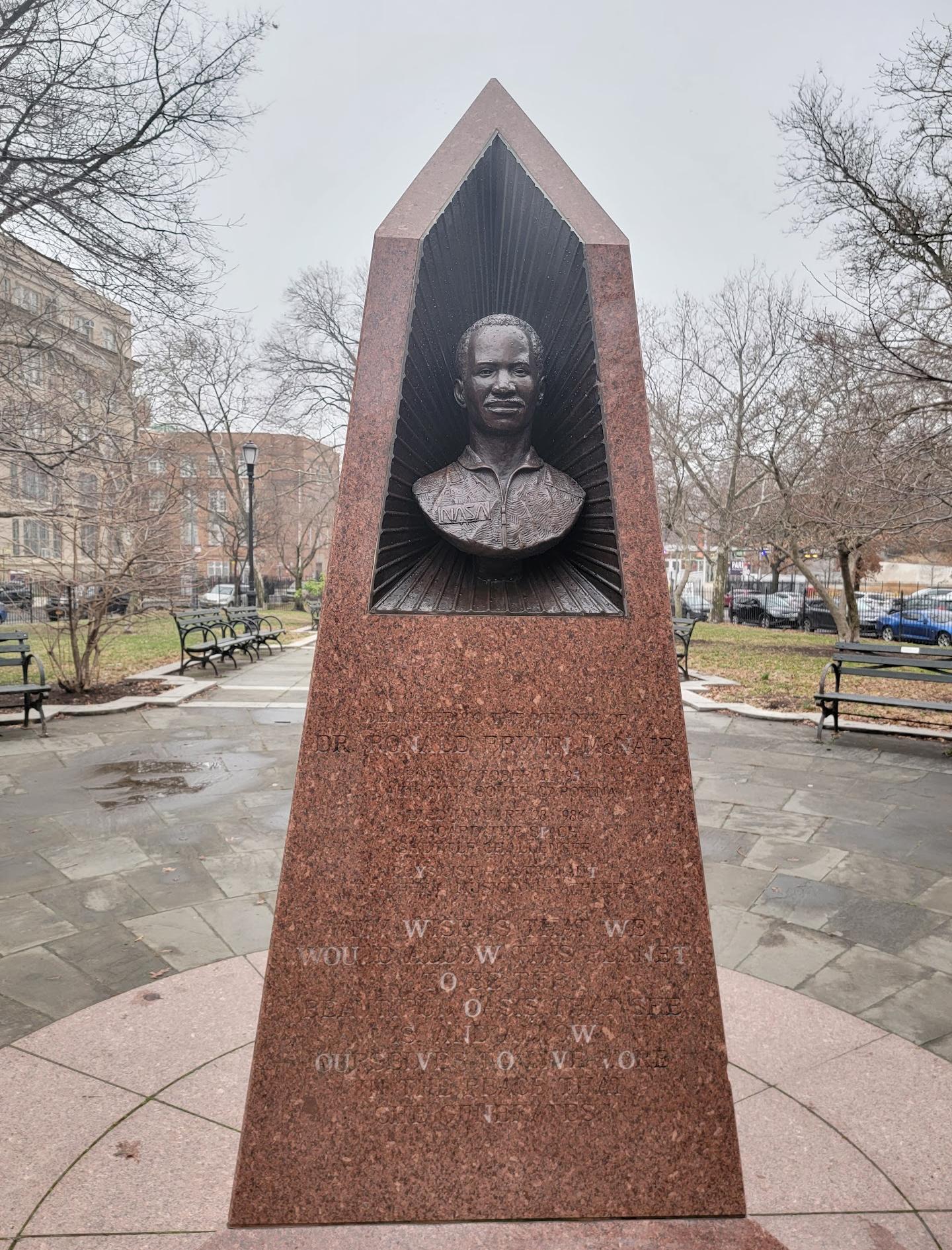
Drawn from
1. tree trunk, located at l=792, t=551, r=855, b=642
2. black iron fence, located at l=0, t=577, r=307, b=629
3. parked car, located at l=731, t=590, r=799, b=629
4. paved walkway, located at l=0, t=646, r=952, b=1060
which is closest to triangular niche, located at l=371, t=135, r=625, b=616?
paved walkway, located at l=0, t=646, r=952, b=1060

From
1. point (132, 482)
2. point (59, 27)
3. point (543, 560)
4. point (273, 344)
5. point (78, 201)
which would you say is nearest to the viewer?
point (543, 560)

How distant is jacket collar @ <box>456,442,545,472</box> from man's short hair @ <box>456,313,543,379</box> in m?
0.28

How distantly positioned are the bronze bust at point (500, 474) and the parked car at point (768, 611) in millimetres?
29455

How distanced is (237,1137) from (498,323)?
2.86 meters

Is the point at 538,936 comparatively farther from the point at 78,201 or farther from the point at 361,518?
the point at 78,201

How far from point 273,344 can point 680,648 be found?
70.5 feet

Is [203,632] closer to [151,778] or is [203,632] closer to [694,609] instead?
[151,778]

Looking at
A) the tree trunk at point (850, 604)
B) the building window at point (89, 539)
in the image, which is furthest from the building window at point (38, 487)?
the tree trunk at point (850, 604)

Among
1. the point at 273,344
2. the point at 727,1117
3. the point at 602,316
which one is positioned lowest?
the point at 727,1117

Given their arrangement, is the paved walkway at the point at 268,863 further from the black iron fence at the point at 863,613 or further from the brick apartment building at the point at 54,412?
the black iron fence at the point at 863,613

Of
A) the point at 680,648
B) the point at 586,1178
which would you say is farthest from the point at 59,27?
the point at 680,648

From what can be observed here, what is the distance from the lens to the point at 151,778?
725cm

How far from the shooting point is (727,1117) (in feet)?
7.95

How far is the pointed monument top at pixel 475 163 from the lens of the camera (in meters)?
2.72
